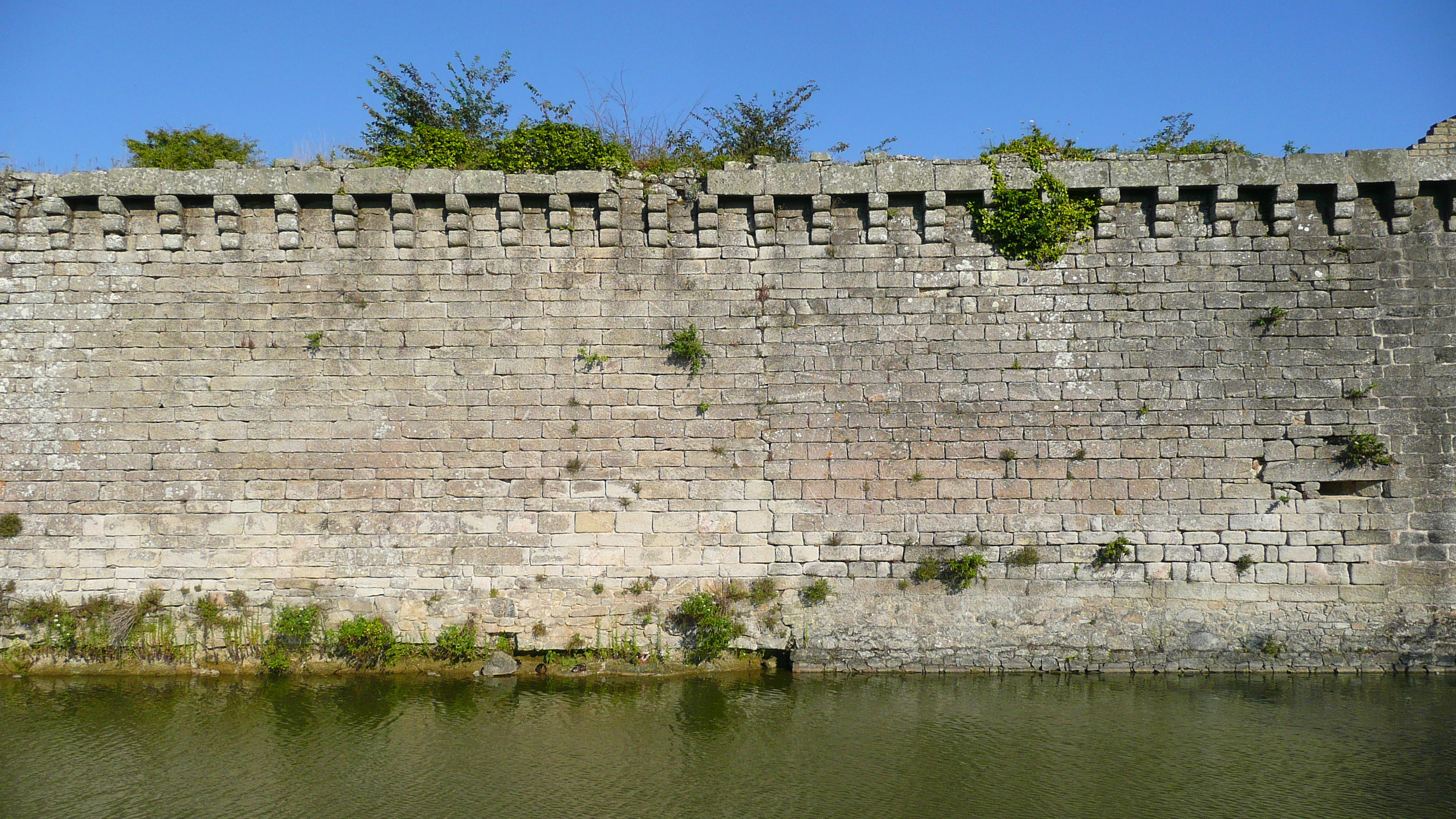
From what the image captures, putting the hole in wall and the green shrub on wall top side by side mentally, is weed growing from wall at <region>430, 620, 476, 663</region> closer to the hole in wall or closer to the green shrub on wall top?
the green shrub on wall top

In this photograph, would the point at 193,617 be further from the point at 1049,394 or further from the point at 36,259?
the point at 1049,394

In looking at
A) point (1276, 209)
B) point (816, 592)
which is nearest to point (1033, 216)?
point (1276, 209)

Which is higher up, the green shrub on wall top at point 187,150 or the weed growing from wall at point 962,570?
the green shrub on wall top at point 187,150

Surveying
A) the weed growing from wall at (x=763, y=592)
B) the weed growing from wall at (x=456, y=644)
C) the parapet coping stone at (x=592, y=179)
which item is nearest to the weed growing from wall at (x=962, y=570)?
the weed growing from wall at (x=763, y=592)

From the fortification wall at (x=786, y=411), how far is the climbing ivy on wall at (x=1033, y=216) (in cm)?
14

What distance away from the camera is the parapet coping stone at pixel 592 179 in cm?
758

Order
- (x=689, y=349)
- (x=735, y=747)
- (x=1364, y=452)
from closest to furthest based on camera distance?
(x=735, y=747), (x=1364, y=452), (x=689, y=349)

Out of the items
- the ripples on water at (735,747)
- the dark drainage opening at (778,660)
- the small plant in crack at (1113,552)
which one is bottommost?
the ripples on water at (735,747)

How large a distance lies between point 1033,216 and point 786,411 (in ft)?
10.2

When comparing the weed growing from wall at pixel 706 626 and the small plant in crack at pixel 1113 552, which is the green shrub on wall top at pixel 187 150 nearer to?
the weed growing from wall at pixel 706 626

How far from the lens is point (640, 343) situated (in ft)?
25.4

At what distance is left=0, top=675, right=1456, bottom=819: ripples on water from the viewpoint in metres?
5.26

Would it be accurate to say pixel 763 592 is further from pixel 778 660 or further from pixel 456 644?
pixel 456 644

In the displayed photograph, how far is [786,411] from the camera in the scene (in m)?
7.65
